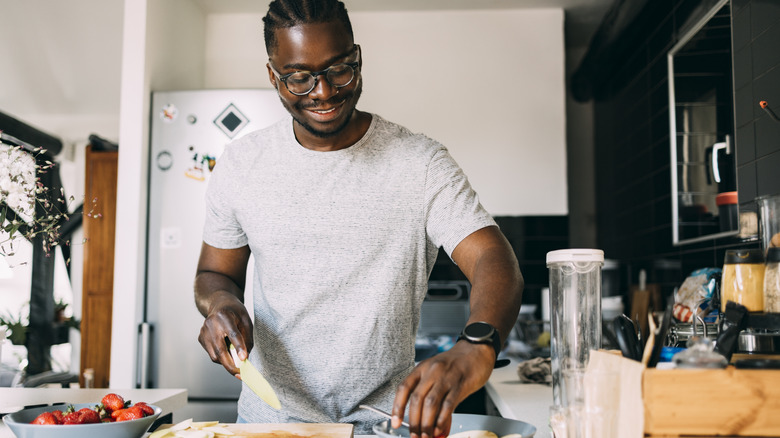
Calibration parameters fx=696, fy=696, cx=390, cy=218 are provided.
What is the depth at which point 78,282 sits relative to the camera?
21.7 ft

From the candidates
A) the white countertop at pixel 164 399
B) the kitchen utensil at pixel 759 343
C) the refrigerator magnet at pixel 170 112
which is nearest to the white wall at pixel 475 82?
Answer: the refrigerator magnet at pixel 170 112

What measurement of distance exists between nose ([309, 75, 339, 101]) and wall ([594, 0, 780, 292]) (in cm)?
151

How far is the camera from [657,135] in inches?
133

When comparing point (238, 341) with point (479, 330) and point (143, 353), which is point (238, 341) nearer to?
point (479, 330)

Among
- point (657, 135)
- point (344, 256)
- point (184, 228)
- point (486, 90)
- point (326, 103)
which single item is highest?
point (486, 90)

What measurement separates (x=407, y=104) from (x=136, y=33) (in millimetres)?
1447

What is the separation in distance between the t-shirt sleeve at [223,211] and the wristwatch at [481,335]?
1.93 feet

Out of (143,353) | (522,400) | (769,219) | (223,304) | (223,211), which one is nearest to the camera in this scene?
(223,304)

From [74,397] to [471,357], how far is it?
1.09 meters

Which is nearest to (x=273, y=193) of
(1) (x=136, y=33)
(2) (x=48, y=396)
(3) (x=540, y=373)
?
(2) (x=48, y=396)

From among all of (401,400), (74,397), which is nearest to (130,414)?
(401,400)

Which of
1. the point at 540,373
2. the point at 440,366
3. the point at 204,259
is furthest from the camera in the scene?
the point at 540,373

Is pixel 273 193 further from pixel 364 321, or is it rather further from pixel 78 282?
pixel 78 282

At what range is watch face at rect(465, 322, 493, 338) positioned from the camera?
943 millimetres
